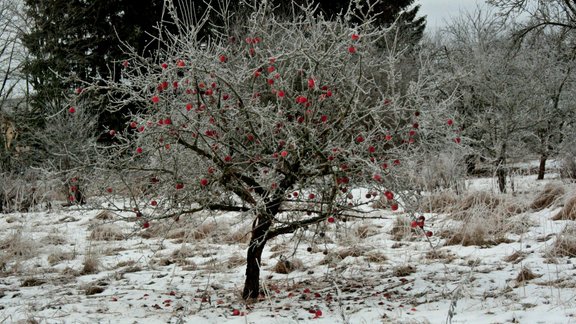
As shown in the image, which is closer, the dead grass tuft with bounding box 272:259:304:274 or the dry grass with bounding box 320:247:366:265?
the dead grass tuft with bounding box 272:259:304:274

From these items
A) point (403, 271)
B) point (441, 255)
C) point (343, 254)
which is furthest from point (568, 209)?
point (343, 254)

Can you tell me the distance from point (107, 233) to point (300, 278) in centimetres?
373

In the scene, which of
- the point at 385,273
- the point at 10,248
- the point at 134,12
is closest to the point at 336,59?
the point at 385,273

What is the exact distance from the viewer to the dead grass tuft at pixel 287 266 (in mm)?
5402

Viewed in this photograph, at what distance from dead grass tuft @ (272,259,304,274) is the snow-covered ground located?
0.06 metres

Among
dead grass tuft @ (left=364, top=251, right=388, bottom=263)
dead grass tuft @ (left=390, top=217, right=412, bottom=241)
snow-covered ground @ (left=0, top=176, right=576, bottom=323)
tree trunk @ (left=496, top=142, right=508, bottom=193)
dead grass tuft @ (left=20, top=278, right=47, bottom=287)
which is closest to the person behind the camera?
snow-covered ground @ (left=0, top=176, right=576, bottom=323)

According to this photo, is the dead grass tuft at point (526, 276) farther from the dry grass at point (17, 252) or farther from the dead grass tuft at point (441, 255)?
the dry grass at point (17, 252)

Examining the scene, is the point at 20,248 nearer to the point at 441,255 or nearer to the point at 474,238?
the point at 441,255

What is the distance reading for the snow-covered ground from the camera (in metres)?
3.78

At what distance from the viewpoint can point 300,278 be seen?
5.09m

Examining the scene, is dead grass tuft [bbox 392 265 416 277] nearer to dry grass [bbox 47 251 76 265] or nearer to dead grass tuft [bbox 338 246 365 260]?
dead grass tuft [bbox 338 246 365 260]

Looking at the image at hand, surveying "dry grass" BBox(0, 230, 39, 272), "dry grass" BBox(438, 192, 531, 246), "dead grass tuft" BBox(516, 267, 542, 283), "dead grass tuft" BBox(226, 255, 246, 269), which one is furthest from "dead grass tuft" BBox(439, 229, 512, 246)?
"dry grass" BBox(0, 230, 39, 272)

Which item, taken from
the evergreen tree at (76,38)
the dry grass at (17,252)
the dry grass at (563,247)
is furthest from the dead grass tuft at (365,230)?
the evergreen tree at (76,38)

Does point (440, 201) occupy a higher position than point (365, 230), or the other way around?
point (440, 201)
